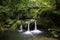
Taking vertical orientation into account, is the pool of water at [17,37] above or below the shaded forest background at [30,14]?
below

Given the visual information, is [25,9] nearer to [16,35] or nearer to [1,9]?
[1,9]

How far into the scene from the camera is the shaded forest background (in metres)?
14.8

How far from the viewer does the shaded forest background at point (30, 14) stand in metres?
14.8

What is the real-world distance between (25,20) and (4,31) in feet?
7.73

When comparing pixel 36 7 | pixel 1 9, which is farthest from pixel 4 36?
pixel 36 7

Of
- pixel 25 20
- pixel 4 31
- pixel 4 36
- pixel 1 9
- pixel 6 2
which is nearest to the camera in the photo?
pixel 4 36

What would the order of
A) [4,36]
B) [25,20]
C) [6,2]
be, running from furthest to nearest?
[6,2] → [25,20] → [4,36]

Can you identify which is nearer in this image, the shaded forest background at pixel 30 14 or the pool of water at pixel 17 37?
the pool of water at pixel 17 37

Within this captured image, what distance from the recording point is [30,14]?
16.4 metres

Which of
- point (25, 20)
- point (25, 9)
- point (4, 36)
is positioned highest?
point (25, 9)

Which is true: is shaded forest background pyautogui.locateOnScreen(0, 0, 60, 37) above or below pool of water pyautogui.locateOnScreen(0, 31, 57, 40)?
above

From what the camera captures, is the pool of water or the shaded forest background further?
the shaded forest background

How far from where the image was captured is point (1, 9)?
16906 millimetres

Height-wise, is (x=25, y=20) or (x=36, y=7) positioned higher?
(x=36, y=7)
